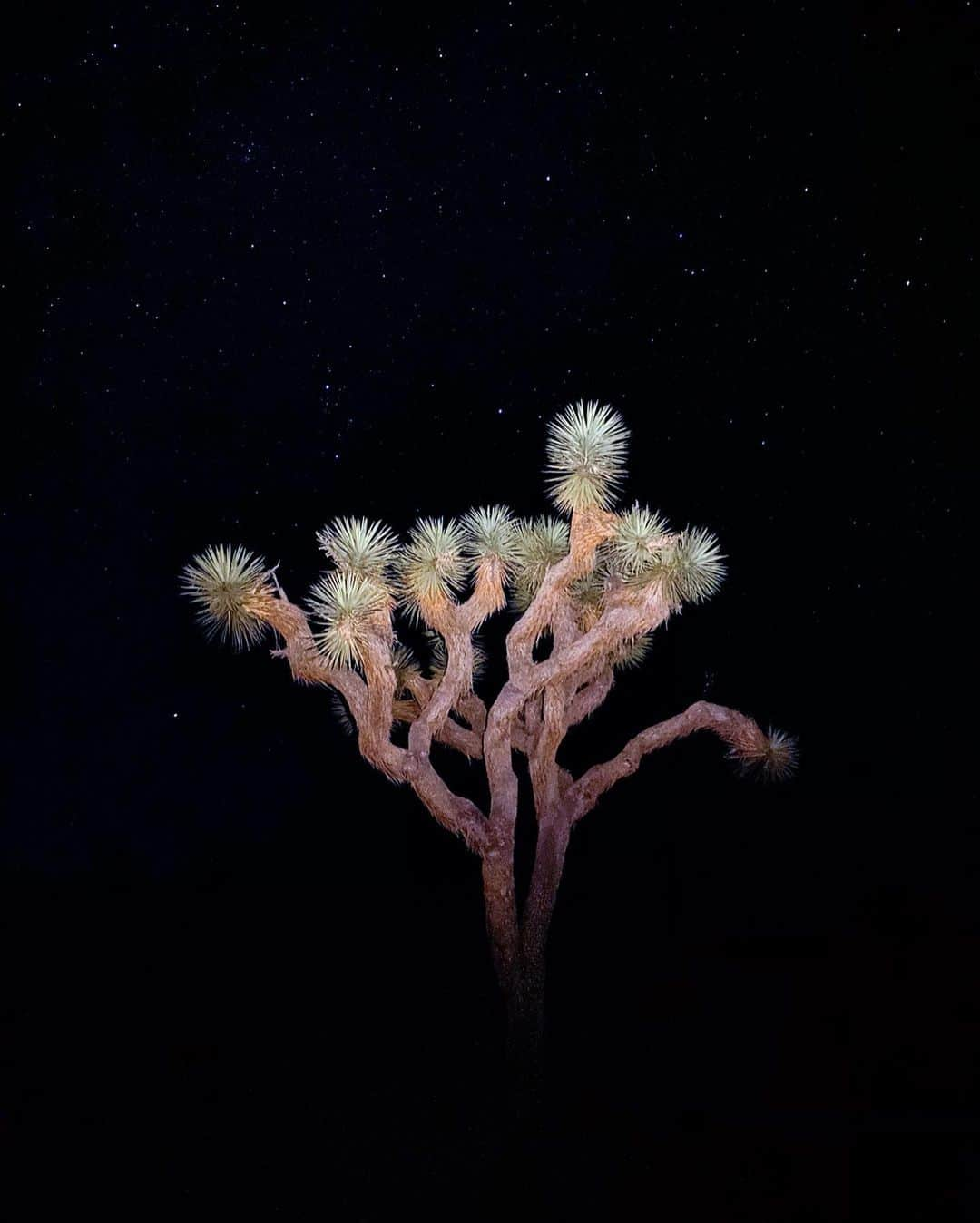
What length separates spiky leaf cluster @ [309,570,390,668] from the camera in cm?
655

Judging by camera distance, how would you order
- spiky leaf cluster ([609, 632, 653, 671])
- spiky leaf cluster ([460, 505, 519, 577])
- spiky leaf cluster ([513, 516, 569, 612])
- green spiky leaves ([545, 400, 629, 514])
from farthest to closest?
spiky leaf cluster ([609, 632, 653, 671]), spiky leaf cluster ([513, 516, 569, 612]), spiky leaf cluster ([460, 505, 519, 577]), green spiky leaves ([545, 400, 629, 514])

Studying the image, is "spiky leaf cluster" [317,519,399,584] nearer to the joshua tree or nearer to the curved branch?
the joshua tree

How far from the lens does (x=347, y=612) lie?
6543 mm

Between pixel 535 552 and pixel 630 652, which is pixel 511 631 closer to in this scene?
pixel 535 552

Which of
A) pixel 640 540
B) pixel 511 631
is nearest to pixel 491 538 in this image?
pixel 511 631

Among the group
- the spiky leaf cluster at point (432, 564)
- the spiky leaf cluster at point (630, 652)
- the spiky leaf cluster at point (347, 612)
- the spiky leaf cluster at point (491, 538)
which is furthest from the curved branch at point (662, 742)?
the spiky leaf cluster at point (347, 612)

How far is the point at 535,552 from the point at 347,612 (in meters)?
1.74

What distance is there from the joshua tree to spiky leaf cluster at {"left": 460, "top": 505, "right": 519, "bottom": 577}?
0.01 m

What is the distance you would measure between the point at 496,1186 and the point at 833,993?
12.7 ft

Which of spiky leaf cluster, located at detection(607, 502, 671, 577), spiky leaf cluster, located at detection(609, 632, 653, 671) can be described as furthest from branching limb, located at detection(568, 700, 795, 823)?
spiky leaf cluster, located at detection(607, 502, 671, 577)

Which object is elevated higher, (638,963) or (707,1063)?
(638,963)

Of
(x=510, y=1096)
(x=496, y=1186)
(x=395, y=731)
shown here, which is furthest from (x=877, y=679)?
(x=496, y=1186)

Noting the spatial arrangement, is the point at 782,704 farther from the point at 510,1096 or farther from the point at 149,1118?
the point at 149,1118

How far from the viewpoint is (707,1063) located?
6.74 meters
